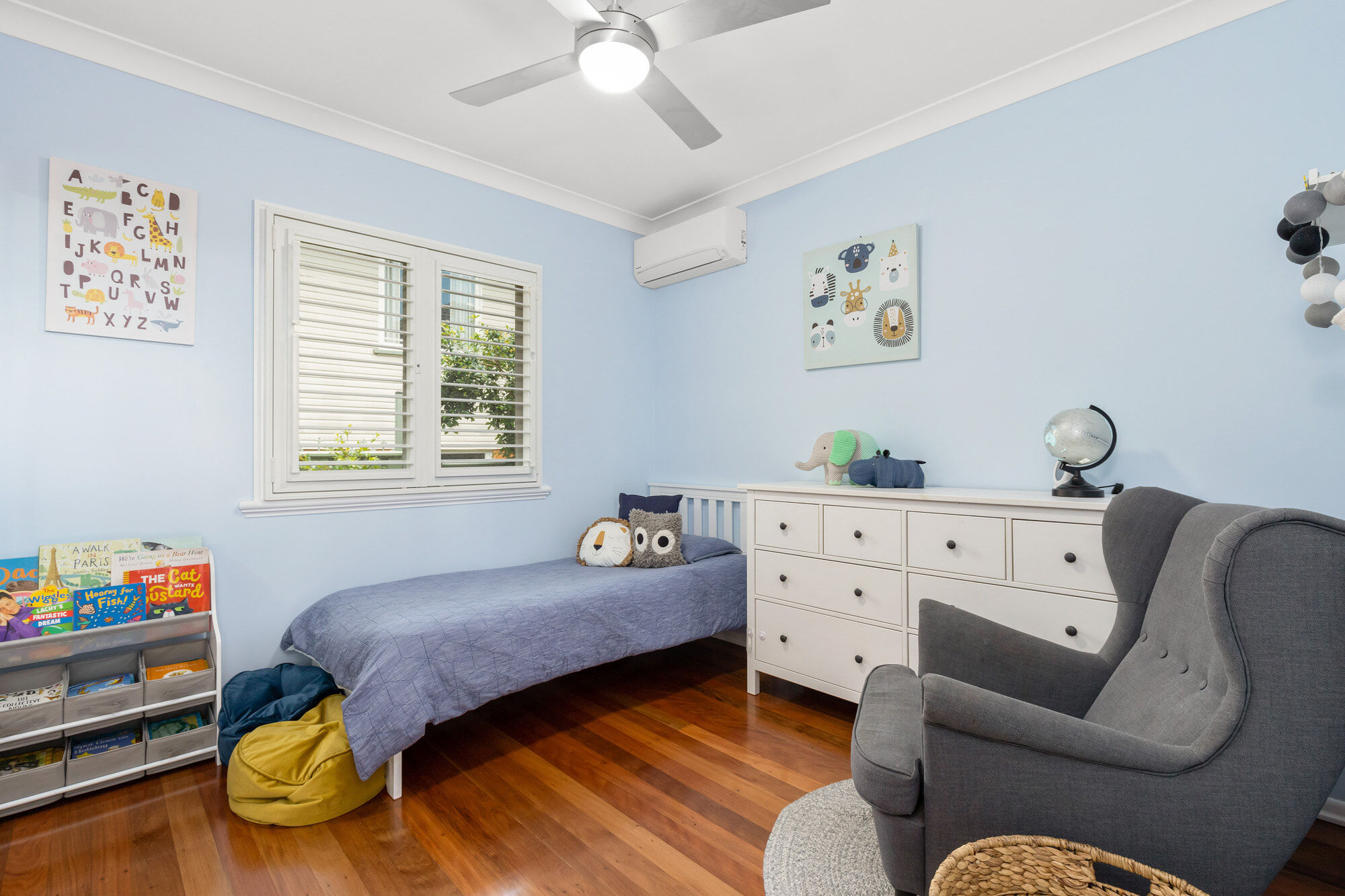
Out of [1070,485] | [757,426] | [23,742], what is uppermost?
[757,426]

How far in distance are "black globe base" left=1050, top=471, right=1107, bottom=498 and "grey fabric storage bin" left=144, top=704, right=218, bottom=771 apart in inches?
118

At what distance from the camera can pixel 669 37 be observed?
1818mm

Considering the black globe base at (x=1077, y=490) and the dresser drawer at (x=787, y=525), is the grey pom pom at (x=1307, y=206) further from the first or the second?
the dresser drawer at (x=787, y=525)

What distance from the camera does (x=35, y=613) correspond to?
6.30 ft

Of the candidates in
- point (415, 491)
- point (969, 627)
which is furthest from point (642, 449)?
point (969, 627)

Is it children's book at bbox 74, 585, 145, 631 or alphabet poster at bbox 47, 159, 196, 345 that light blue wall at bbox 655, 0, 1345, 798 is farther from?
children's book at bbox 74, 585, 145, 631

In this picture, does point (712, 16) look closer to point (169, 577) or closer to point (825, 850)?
point (825, 850)

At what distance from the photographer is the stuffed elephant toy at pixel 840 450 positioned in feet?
9.09

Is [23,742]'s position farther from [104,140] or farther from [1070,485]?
[1070,485]

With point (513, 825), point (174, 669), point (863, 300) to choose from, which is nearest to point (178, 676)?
point (174, 669)

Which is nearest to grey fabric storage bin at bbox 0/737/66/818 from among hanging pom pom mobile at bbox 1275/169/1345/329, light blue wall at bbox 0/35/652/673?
light blue wall at bbox 0/35/652/673

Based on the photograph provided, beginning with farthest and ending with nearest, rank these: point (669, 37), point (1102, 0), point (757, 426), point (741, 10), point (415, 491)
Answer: point (757, 426) < point (415, 491) < point (1102, 0) < point (669, 37) < point (741, 10)

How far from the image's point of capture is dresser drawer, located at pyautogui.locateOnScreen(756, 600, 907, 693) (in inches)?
94.9

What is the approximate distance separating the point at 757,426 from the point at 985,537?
1494 millimetres
